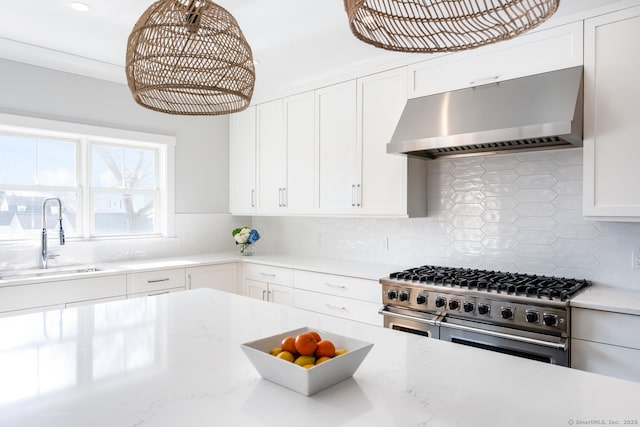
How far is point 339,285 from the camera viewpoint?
319 cm

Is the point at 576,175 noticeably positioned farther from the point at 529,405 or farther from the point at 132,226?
the point at 132,226

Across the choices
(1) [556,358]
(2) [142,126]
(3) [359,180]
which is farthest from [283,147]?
(1) [556,358]

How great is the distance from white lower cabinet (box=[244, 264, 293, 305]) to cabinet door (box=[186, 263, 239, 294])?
0.39ft

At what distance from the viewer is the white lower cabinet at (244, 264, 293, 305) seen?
3.59m

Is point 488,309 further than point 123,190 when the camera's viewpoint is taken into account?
No

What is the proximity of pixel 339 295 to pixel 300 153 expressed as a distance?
1324 mm

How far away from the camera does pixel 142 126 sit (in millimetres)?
3936

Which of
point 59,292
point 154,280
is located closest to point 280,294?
point 154,280

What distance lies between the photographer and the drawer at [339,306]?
9.76 ft

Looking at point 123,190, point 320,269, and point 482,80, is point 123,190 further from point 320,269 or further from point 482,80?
point 482,80

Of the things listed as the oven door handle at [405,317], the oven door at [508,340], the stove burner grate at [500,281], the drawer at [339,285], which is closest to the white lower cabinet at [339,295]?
the drawer at [339,285]

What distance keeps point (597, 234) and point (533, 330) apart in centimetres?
82

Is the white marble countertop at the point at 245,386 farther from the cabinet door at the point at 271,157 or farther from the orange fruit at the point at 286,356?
the cabinet door at the point at 271,157

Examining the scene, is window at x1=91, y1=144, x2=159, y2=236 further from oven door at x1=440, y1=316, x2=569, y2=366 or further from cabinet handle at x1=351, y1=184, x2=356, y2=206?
oven door at x1=440, y1=316, x2=569, y2=366
